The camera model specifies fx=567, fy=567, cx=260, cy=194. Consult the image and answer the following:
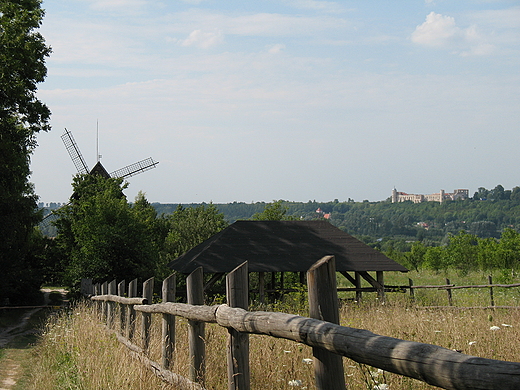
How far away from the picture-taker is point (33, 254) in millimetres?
32531

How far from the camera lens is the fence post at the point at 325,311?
121 inches

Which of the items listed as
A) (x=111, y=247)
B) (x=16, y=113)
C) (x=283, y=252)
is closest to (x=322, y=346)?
(x=283, y=252)

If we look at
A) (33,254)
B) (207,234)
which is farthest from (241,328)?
(207,234)

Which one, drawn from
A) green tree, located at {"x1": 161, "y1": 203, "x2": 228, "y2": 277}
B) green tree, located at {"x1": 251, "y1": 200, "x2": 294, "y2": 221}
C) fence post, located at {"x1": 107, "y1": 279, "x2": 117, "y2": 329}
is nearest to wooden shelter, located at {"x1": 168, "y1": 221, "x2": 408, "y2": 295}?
fence post, located at {"x1": 107, "y1": 279, "x2": 117, "y2": 329}

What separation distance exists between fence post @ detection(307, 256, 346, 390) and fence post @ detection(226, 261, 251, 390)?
1166 mm

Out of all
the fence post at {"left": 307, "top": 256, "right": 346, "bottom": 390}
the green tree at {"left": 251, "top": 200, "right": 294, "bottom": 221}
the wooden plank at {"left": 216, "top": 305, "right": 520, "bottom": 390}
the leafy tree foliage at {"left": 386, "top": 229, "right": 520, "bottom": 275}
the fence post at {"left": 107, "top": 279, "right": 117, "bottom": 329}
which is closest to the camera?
the wooden plank at {"left": 216, "top": 305, "right": 520, "bottom": 390}

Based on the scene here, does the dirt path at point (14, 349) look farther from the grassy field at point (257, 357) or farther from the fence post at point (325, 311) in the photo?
the fence post at point (325, 311)

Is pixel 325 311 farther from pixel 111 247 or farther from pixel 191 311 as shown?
pixel 111 247

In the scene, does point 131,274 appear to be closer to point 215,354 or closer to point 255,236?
point 255,236

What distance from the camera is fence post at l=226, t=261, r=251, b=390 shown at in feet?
13.9

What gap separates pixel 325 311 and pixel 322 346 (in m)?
0.25

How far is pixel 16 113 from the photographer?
24672 mm

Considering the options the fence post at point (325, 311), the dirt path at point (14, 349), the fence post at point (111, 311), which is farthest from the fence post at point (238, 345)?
the fence post at point (111, 311)

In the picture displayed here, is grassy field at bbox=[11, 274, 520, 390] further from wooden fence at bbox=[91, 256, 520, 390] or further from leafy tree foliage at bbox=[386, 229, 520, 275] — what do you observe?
leafy tree foliage at bbox=[386, 229, 520, 275]
